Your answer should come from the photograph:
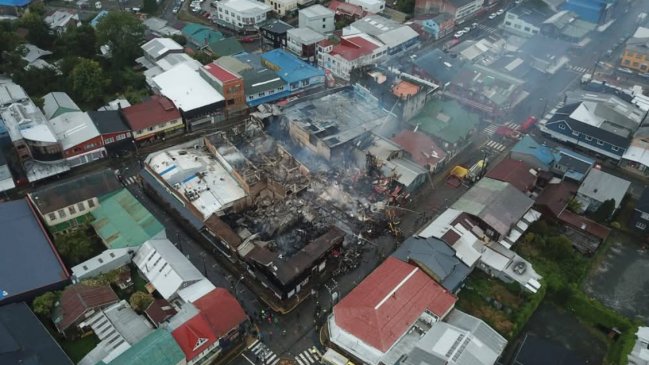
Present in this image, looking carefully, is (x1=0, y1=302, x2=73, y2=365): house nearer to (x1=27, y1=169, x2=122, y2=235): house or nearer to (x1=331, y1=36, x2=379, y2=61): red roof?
(x1=27, y1=169, x2=122, y2=235): house

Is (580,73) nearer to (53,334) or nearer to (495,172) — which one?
(495,172)

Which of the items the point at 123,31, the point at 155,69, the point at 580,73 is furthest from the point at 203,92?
the point at 580,73

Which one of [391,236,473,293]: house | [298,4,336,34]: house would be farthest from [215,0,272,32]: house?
[391,236,473,293]: house

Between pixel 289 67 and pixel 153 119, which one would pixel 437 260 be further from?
pixel 289 67

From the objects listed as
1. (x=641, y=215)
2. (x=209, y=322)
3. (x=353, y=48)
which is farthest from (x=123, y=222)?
(x=641, y=215)

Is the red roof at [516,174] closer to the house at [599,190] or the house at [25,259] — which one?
the house at [599,190]

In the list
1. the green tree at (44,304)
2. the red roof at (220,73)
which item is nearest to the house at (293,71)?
the red roof at (220,73)
